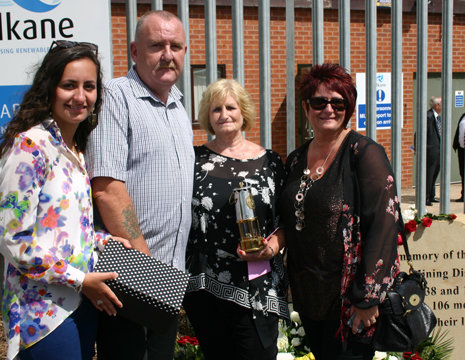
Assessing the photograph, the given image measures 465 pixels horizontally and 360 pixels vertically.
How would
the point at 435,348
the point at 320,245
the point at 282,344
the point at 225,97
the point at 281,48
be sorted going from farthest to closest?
the point at 281,48
the point at 435,348
the point at 282,344
the point at 225,97
the point at 320,245

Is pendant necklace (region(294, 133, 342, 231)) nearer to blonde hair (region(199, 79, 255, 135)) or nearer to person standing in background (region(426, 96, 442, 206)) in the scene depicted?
blonde hair (region(199, 79, 255, 135))

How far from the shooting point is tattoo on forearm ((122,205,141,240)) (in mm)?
2018

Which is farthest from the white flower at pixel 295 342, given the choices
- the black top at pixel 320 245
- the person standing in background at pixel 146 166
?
the person standing in background at pixel 146 166

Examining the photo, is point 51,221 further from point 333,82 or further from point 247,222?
point 333,82

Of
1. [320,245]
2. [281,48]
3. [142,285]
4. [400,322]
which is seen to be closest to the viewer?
[142,285]

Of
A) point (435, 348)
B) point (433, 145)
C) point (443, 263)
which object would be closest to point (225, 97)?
point (443, 263)

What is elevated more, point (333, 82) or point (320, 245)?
point (333, 82)

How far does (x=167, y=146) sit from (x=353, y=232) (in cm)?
99

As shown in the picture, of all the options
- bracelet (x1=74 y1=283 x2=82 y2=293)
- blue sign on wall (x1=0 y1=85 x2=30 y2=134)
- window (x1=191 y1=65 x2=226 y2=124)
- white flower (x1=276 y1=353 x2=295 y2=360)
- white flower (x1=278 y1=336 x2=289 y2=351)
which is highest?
window (x1=191 y1=65 x2=226 y2=124)

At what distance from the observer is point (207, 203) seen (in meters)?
2.41

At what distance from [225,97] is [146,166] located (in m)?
0.70

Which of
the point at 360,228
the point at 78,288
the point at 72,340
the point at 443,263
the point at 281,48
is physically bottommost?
the point at 443,263

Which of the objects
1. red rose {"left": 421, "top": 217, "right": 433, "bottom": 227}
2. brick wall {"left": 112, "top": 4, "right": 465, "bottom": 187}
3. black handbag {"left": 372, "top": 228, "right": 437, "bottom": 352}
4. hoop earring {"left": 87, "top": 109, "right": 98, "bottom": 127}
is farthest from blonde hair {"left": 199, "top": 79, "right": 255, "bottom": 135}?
brick wall {"left": 112, "top": 4, "right": 465, "bottom": 187}

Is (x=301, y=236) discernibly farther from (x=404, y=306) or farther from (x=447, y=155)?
(x=447, y=155)
